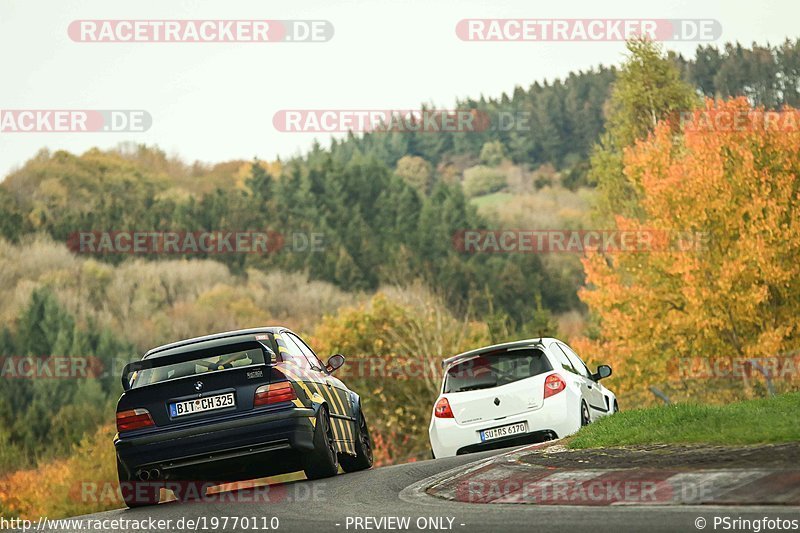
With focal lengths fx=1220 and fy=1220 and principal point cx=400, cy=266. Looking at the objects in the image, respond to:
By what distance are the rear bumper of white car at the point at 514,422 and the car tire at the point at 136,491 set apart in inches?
205

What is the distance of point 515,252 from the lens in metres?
110

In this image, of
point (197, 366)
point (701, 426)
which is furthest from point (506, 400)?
point (197, 366)

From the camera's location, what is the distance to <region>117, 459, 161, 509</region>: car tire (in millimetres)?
12188

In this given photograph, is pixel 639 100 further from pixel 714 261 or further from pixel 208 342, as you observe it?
pixel 208 342

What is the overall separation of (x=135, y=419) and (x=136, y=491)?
33.0 inches

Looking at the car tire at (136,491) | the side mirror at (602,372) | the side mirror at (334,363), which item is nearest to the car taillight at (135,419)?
the car tire at (136,491)

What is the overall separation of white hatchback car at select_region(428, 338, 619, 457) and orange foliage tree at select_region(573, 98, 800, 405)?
2265 centimetres

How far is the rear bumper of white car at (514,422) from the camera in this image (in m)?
16.3

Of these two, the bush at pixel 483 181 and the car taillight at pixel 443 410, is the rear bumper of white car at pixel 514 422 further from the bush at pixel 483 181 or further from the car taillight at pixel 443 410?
the bush at pixel 483 181

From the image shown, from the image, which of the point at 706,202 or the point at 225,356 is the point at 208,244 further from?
the point at 225,356

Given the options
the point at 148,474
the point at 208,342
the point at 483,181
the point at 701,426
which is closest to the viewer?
the point at 701,426

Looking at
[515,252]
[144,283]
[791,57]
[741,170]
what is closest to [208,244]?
[144,283]

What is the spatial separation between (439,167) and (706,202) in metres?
120

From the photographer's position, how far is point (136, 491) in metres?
12.3
